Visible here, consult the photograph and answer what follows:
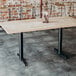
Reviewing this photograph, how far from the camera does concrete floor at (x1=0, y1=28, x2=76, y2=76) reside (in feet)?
11.3

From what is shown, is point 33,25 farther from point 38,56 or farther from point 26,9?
point 26,9

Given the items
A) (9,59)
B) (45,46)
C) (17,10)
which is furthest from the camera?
(17,10)

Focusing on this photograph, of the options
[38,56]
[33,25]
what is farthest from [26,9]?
[33,25]

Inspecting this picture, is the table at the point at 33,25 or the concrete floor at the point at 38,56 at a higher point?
the table at the point at 33,25

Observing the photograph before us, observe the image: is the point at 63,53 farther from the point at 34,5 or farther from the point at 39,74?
the point at 34,5

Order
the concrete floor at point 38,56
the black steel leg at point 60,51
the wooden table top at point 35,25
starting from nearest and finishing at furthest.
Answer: the wooden table top at point 35,25 < the concrete floor at point 38,56 < the black steel leg at point 60,51

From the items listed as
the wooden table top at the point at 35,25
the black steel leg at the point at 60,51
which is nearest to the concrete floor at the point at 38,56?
the black steel leg at the point at 60,51

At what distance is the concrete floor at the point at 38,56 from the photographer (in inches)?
136

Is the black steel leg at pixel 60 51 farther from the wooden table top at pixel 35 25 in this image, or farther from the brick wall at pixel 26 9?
the brick wall at pixel 26 9

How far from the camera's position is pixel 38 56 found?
4.08 m

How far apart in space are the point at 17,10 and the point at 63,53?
2305mm

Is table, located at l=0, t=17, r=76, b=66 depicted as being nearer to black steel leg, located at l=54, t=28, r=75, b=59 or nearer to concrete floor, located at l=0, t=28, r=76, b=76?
black steel leg, located at l=54, t=28, r=75, b=59

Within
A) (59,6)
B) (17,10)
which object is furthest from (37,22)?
(59,6)

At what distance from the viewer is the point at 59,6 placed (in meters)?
6.16
